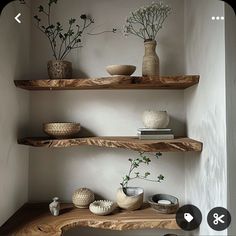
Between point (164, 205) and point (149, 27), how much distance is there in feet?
2.50

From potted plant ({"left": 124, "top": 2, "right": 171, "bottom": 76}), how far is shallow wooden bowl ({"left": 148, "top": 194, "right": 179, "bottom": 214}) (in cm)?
53

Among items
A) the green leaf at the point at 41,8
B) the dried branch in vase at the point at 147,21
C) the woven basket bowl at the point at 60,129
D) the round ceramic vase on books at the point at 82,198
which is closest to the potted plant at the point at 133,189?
the round ceramic vase on books at the point at 82,198

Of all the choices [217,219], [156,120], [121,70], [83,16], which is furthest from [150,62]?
[217,219]

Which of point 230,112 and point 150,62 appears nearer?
point 230,112

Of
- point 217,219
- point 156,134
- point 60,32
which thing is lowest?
point 217,219

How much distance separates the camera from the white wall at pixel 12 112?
861 mm

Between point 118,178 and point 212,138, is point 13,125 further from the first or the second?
point 212,138

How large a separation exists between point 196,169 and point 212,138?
0.72 ft

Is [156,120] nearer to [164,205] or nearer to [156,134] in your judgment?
[156,134]

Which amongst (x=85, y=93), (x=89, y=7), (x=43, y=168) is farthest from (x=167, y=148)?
(x=89, y=7)

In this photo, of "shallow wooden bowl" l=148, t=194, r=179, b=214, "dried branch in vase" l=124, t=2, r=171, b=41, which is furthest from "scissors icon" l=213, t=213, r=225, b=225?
"dried branch in vase" l=124, t=2, r=171, b=41

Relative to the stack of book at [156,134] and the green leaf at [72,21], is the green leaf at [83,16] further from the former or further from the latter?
the stack of book at [156,134]

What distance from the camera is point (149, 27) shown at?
1.05 meters

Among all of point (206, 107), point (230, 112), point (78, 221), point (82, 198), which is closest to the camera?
point (230, 112)
